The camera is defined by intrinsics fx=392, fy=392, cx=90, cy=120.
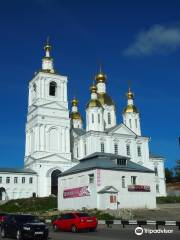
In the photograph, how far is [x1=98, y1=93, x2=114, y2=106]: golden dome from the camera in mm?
85000

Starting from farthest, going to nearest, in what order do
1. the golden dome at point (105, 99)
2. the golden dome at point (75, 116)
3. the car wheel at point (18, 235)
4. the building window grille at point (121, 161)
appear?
the golden dome at point (75, 116), the golden dome at point (105, 99), the building window grille at point (121, 161), the car wheel at point (18, 235)

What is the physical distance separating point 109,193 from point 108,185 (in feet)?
4.26

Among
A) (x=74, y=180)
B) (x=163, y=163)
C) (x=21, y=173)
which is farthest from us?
(x=163, y=163)

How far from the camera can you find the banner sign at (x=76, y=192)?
160 feet

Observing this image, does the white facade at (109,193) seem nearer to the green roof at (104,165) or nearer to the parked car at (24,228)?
the green roof at (104,165)

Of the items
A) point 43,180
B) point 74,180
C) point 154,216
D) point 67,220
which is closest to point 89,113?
point 43,180

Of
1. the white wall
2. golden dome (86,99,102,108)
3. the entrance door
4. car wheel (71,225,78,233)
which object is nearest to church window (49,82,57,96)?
golden dome (86,99,102,108)

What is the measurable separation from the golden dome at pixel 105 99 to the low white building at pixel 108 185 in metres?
32.9

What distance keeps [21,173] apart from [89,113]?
18.1 metres

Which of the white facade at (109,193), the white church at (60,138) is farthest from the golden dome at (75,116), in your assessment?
the white facade at (109,193)

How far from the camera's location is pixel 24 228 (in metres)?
A: 20.4

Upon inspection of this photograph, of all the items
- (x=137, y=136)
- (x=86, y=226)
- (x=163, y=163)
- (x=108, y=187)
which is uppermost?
(x=137, y=136)

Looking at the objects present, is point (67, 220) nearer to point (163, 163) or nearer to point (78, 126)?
point (163, 163)

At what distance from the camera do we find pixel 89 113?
7738 cm
